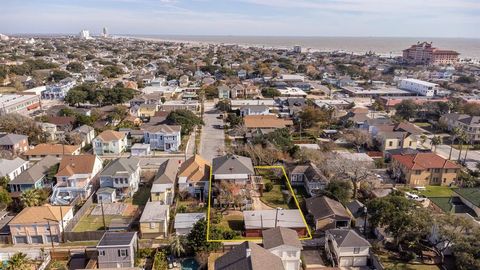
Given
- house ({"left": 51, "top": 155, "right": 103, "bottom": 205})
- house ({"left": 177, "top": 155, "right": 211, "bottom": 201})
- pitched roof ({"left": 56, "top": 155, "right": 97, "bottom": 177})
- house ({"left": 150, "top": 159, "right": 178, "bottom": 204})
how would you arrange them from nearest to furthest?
house ({"left": 150, "top": 159, "right": 178, "bottom": 204}) < house ({"left": 51, "top": 155, "right": 103, "bottom": 205}) < house ({"left": 177, "top": 155, "right": 211, "bottom": 201}) < pitched roof ({"left": 56, "top": 155, "right": 97, "bottom": 177})

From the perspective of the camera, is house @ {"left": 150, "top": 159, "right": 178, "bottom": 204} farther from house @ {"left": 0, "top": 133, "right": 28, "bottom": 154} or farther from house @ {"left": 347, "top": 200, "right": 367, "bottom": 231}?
house @ {"left": 0, "top": 133, "right": 28, "bottom": 154}

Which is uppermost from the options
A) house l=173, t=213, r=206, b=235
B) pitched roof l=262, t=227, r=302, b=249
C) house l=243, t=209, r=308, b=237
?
pitched roof l=262, t=227, r=302, b=249

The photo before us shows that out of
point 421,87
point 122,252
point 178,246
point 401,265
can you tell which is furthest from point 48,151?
point 421,87

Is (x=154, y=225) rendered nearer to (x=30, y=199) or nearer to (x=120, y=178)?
(x=120, y=178)

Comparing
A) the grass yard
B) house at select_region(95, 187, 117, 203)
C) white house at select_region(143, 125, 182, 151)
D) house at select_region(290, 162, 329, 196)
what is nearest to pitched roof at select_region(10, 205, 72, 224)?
house at select_region(95, 187, 117, 203)

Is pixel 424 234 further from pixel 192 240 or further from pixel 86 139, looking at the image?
pixel 86 139
